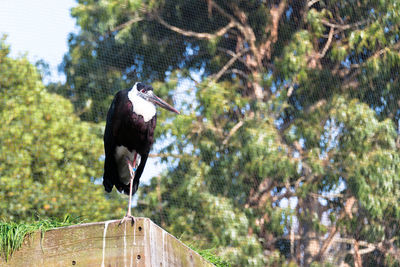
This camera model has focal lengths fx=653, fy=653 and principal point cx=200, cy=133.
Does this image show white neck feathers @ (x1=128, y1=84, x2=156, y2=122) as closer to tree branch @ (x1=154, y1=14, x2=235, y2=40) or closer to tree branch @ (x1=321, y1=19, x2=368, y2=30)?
tree branch @ (x1=154, y1=14, x2=235, y2=40)

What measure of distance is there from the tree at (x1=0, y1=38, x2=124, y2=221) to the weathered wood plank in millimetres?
3322

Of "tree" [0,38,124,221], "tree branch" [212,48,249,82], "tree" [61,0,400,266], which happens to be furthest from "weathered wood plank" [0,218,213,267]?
"tree branch" [212,48,249,82]

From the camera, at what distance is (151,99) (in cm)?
280

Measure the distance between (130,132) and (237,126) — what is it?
3.77 m

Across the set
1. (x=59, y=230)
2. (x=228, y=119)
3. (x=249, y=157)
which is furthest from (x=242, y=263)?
(x=59, y=230)

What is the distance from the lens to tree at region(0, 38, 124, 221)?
5.50 m

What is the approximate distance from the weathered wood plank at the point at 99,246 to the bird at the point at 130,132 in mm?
694

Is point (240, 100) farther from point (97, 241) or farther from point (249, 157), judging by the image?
point (97, 241)

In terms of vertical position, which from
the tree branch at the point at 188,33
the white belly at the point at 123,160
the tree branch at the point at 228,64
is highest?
the tree branch at the point at 188,33

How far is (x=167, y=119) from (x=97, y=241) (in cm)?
442

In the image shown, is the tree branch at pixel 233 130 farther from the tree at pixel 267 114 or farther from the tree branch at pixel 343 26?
the tree branch at pixel 343 26

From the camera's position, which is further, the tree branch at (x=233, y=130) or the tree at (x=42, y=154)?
the tree branch at (x=233, y=130)

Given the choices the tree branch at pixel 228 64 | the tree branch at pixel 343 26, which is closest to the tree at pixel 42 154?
the tree branch at pixel 228 64

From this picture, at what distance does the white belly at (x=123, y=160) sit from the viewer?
283cm
